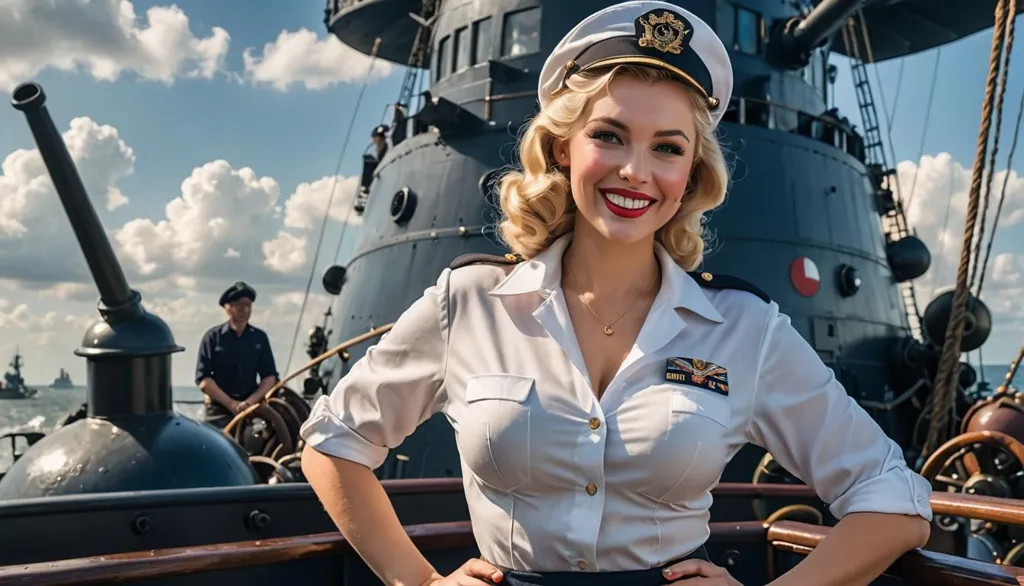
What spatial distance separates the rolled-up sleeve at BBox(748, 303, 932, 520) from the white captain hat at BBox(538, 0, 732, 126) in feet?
1.86

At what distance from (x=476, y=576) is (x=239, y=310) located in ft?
18.9

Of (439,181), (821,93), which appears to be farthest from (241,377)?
(821,93)

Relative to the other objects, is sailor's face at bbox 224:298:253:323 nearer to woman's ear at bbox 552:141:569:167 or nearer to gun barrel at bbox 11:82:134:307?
gun barrel at bbox 11:82:134:307

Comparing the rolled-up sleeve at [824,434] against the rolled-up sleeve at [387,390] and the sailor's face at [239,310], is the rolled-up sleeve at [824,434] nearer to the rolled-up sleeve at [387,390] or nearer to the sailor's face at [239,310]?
the rolled-up sleeve at [387,390]

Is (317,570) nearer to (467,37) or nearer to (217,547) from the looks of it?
(217,547)

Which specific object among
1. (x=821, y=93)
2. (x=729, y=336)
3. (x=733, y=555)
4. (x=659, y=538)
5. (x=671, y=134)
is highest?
(x=821, y=93)

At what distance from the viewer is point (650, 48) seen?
1803 millimetres

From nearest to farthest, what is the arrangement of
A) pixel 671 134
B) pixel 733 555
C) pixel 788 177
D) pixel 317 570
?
pixel 671 134, pixel 317 570, pixel 733 555, pixel 788 177

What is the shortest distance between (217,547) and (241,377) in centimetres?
493

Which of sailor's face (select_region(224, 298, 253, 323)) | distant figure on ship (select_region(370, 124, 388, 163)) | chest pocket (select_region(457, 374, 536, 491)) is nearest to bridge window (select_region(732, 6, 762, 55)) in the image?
distant figure on ship (select_region(370, 124, 388, 163))

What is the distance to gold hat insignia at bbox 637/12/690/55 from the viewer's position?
1810mm

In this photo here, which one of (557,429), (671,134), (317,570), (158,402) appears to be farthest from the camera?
(158,402)

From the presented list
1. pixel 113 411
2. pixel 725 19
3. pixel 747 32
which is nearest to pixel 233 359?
pixel 113 411

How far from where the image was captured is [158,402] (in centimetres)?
385
